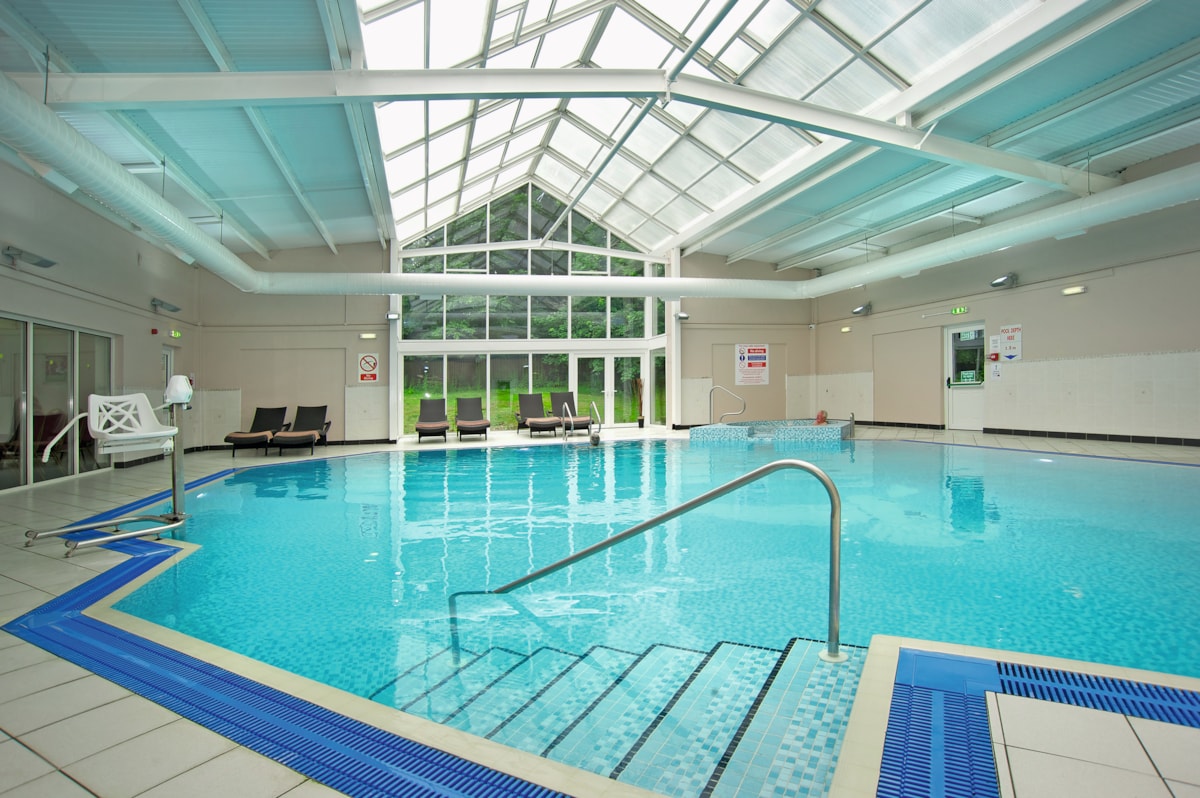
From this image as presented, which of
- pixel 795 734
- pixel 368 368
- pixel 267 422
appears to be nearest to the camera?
pixel 795 734

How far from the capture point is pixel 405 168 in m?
9.48

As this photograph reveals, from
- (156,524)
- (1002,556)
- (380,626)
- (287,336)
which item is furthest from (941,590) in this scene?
(287,336)

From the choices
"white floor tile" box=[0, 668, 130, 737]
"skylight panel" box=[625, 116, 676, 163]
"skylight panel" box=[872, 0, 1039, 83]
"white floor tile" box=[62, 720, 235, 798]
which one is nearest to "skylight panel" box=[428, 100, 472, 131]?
"skylight panel" box=[625, 116, 676, 163]

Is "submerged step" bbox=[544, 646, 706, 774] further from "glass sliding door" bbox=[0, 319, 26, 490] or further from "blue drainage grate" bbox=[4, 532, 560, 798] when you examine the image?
"glass sliding door" bbox=[0, 319, 26, 490]

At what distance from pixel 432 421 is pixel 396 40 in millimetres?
7857

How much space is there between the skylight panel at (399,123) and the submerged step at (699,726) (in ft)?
23.7

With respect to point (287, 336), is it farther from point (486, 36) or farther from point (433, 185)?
point (486, 36)

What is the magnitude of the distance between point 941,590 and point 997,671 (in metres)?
1.53

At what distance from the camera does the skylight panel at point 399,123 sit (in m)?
7.45

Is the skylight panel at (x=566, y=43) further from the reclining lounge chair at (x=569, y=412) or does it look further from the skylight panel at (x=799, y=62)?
the reclining lounge chair at (x=569, y=412)

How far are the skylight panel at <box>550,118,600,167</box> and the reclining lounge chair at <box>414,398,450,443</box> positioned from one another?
5.76 m

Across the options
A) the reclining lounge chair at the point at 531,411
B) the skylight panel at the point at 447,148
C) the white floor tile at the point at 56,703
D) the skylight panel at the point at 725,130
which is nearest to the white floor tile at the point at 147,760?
the white floor tile at the point at 56,703

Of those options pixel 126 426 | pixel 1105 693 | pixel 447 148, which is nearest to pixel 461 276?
pixel 447 148

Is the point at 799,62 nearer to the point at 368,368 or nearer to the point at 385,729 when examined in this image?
the point at 385,729
